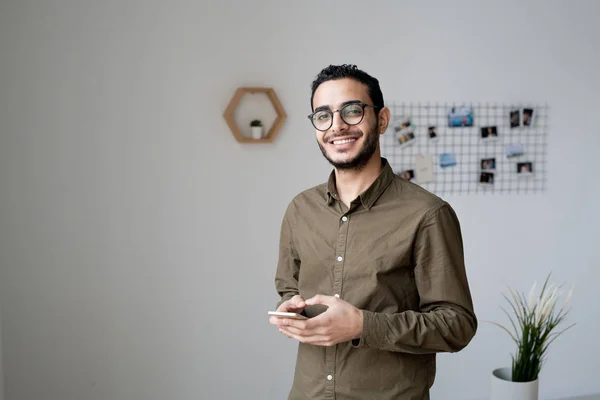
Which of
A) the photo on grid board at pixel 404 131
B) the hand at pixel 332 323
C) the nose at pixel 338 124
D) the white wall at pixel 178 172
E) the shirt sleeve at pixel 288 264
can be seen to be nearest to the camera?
the hand at pixel 332 323

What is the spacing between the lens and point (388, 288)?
4.50 feet

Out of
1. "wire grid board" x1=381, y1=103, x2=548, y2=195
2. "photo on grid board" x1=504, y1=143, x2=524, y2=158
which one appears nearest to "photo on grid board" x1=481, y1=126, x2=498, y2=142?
"wire grid board" x1=381, y1=103, x2=548, y2=195

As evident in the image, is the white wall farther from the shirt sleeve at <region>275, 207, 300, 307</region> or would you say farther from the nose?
the nose

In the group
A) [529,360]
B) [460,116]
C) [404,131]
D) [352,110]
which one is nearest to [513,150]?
[460,116]

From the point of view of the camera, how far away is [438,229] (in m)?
1.34

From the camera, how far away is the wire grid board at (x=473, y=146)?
3127mm

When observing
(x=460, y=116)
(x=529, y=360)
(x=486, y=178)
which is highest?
(x=460, y=116)

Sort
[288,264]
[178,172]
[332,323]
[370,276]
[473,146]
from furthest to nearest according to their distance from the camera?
[473,146]
[178,172]
[288,264]
[370,276]
[332,323]

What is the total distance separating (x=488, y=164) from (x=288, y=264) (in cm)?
199

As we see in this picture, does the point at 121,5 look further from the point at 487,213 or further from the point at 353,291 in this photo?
the point at 487,213

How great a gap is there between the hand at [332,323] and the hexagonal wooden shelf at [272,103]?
1.69 m

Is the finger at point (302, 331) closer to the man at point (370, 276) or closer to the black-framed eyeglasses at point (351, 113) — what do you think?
the man at point (370, 276)

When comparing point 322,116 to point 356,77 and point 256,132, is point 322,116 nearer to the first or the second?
point 356,77

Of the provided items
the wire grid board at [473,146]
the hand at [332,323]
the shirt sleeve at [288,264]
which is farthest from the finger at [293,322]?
the wire grid board at [473,146]
